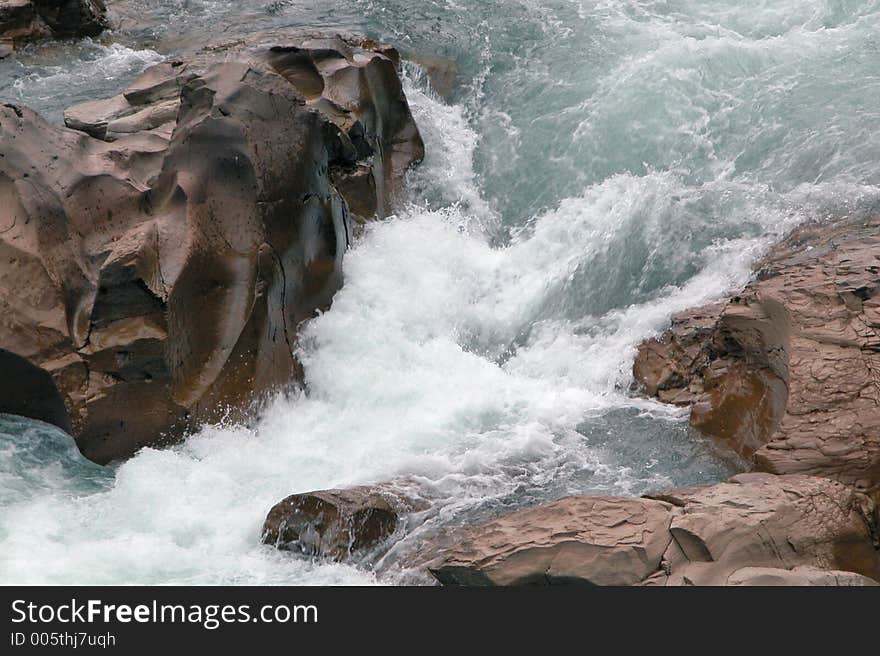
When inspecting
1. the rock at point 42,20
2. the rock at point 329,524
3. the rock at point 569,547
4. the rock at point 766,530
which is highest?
the rock at point 42,20

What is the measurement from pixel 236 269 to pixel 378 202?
109 inches

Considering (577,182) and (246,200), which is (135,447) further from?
(577,182)

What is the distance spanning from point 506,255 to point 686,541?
5.06 m

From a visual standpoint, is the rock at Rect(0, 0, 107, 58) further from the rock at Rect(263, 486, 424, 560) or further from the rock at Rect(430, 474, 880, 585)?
the rock at Rect(430, 474, 880, 585)

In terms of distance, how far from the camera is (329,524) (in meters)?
7.12

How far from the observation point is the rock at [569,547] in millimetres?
6117

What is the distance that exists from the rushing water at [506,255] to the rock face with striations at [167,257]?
0.29m

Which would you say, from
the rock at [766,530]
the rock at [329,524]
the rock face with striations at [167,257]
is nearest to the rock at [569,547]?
the rock at [766,530]

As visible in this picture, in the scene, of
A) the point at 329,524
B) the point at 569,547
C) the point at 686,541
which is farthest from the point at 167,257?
the point at 686,541

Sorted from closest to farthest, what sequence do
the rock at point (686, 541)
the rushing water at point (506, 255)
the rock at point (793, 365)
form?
the rock at point (686, 541) → the rock at point (793, 365) → the rushing water at point (506, 255)

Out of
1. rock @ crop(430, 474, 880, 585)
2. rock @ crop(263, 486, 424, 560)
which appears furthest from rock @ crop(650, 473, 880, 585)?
rock @ crop(263, 486, 424, 560)

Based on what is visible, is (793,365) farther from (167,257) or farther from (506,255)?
(167,257)

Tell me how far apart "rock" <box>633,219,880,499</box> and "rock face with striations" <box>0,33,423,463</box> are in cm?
299

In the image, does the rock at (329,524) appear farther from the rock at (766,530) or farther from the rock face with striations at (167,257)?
the rock at (766,530)
